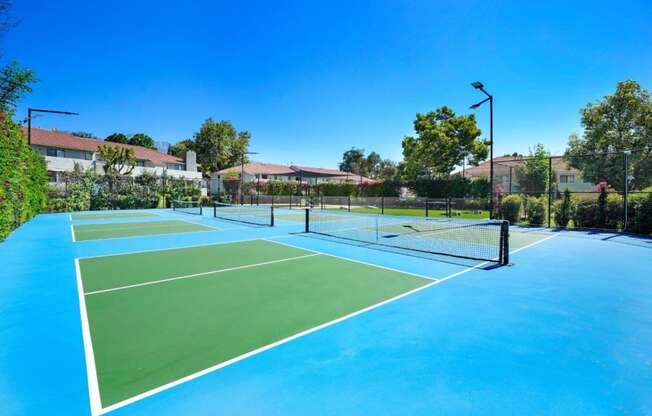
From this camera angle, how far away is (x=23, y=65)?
11945 mm

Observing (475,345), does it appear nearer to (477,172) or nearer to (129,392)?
(129,392)

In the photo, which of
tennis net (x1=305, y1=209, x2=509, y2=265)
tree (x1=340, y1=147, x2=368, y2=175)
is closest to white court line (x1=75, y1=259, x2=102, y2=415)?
tennis net (x1=305, y1=209, x2=509, y2=265)

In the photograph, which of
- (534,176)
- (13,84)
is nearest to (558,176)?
(534,176)

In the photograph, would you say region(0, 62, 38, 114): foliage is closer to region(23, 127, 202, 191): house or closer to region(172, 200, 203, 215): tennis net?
region(172, 200, 203, 215): tennis net

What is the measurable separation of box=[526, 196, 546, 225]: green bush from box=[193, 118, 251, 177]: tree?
4375 centimetres

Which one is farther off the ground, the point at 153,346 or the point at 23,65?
the point at 23,65

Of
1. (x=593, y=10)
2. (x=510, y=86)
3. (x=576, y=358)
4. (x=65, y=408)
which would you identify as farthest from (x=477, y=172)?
(x=65, y=408)

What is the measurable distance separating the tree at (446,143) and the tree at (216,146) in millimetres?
31390

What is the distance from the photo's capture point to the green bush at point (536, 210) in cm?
1518

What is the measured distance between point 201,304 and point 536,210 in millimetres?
16261

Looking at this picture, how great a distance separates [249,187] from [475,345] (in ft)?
120

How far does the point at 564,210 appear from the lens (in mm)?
→ 14258

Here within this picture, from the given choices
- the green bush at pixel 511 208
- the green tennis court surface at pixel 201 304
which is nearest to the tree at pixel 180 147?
the green bush at pixel 511 208

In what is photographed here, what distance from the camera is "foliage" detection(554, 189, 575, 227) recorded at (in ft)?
46.3
